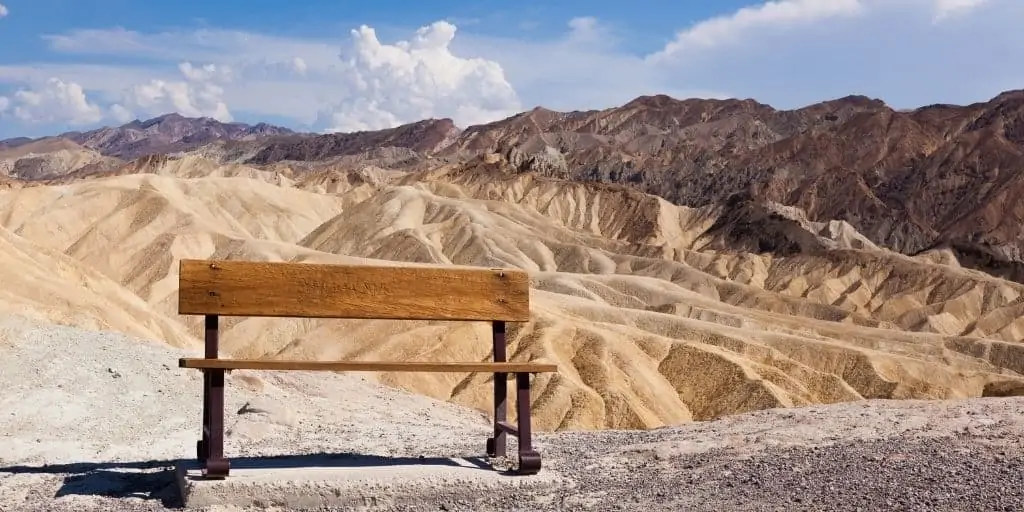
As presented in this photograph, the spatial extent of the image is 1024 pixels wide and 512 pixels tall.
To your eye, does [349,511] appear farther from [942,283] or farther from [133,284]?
[942,283]

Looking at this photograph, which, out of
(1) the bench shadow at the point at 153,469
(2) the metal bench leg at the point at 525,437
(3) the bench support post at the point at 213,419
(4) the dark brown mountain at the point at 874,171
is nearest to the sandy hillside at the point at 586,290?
(4) the dark brown mountain at the point at 874,171

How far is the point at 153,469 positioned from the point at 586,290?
57071mm

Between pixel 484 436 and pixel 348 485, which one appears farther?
pixel 484 436

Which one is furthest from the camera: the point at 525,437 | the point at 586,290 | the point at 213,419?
the point at 586,290

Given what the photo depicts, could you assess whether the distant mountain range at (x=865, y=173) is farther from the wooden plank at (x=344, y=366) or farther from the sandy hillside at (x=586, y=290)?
the wooden plank at (x=344, y=366)

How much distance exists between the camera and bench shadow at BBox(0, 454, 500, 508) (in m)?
8.00

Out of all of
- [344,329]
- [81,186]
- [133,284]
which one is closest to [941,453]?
[344,329]

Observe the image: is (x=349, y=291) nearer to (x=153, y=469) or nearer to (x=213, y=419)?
(x=213, y=419)

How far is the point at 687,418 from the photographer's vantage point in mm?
36969

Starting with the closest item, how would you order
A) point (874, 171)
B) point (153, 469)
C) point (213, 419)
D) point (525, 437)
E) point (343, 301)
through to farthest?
point (213, 419), point (343, 301), point (525, 437), point (153, 469), point (874, 171)

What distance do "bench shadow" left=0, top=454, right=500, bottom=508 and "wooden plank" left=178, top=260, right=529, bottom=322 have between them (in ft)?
3.86

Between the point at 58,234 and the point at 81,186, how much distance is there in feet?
29.1

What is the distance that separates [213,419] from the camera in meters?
7.87

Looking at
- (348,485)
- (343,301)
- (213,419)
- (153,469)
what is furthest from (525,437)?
(153,469)
